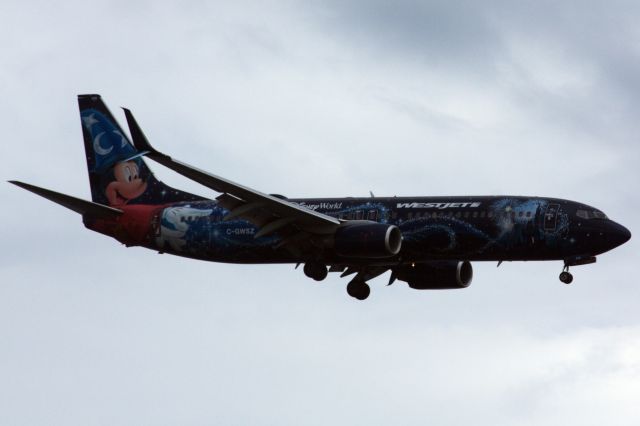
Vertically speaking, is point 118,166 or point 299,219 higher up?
point 118,166

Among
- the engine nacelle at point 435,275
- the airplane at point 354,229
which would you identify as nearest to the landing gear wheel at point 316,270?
the airplane at point 354,229

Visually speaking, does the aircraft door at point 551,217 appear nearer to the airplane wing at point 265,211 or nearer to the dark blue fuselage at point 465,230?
the dark blue fuselage at point 465,230

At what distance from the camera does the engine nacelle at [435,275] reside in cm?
6372

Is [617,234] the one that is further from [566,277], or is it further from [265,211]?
[265,211]

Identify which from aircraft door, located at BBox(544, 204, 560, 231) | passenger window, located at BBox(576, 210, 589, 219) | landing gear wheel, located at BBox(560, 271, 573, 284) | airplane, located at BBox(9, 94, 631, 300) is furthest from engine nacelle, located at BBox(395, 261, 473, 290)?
passenger window, located at BBox(576, 210, 589, 219)

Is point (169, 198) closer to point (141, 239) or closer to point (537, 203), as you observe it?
point (141, 239)

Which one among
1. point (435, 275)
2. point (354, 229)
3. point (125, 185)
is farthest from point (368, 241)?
point (125, 185)

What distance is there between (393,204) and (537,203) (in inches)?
255

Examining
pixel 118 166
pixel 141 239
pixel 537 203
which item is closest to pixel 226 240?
pixel 141 239

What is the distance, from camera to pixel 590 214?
189 feet

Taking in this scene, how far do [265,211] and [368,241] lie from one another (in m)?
4.83

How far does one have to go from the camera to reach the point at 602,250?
57.2 metres

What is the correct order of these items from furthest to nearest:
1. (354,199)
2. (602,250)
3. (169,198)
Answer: (169,198) < (354,199) < (602,250)

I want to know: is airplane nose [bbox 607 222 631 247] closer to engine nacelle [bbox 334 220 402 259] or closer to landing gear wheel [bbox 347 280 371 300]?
engine nacelle [bbox 334 220 402 259]
